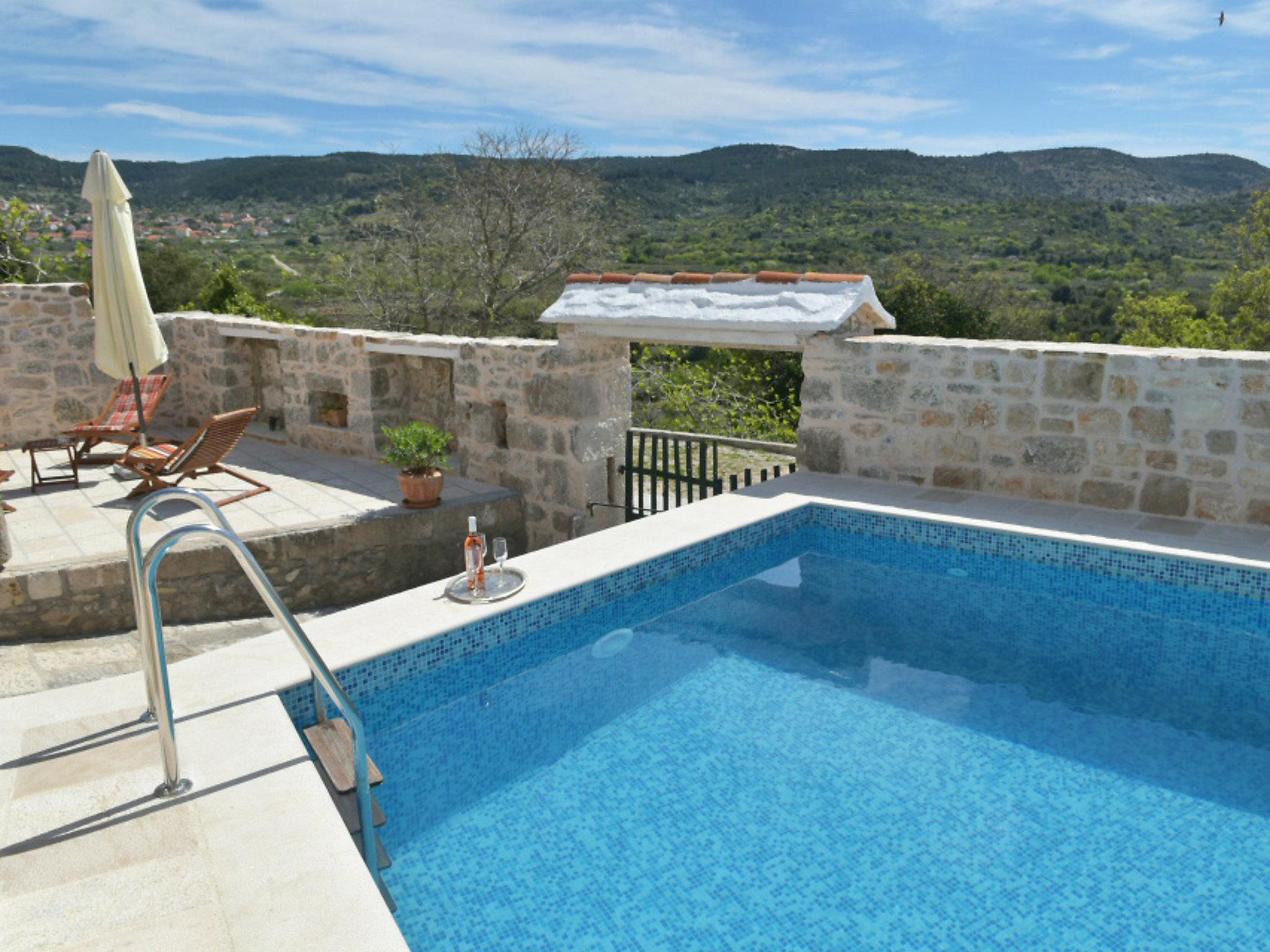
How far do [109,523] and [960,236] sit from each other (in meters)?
33.6

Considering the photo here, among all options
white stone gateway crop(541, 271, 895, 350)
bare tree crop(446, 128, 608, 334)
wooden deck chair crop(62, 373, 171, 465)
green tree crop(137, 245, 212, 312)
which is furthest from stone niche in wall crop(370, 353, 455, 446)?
green tree crop(137, 245, 212, 312)

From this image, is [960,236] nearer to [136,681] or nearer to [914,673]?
[914,673]

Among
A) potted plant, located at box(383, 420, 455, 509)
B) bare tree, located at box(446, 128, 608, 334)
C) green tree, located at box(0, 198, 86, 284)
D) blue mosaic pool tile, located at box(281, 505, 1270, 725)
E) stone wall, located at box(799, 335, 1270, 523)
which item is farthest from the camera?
bare tree, located at box(446, 128, 608, 334)

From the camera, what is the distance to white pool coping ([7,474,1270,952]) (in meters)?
2.43

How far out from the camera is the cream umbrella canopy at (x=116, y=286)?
759 centimetres

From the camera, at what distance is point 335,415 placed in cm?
997

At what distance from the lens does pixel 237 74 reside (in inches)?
1124

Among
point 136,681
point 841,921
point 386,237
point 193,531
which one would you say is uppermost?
point 386,237

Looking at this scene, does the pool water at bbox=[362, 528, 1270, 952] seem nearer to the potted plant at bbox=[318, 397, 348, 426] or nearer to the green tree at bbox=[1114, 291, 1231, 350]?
the potted plant at bbox=[318, 397, 348, 426]

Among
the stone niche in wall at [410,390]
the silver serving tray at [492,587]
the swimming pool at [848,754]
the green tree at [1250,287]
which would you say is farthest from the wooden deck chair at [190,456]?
the green tree at [1250,287]

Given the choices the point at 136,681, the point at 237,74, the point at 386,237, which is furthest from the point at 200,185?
the point at 136,681

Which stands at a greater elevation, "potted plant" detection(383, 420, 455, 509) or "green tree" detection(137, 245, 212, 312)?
"green tree" detection(137, 245, 212, 312)

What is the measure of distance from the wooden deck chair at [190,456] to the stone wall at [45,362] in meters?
3.45

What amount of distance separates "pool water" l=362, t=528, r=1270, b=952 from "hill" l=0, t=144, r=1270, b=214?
30449 millimetres
